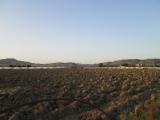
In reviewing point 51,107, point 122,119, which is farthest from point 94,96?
point 122,119

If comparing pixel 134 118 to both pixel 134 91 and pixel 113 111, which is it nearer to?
pixel 113 111

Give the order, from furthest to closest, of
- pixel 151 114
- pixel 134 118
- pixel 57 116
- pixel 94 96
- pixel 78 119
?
pixel 94 96, pixel 57 116, pixel 78 119, pixel 134 118, pixel 151 114

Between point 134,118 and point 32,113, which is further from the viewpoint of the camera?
point 32,113

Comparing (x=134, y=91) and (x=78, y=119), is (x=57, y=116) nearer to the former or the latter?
(x=78, y=119)

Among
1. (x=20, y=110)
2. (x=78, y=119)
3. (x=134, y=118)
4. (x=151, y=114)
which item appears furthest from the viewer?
(x=20, y=110)

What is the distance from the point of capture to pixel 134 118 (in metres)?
11.1

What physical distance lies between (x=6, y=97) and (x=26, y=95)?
1.58m

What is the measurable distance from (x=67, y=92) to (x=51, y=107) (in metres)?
7.94

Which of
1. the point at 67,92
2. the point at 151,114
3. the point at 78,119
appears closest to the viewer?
the point at 151,114

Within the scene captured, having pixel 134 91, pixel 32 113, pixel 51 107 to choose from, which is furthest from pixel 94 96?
pixel 32 113

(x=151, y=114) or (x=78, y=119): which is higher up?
(x=151, y=114)

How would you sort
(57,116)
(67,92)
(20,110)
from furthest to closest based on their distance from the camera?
(67,92) → (20,110) → (57,116)

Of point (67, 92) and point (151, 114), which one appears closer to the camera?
point (151, 114)

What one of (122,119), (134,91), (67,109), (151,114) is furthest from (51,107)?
(151,114)
